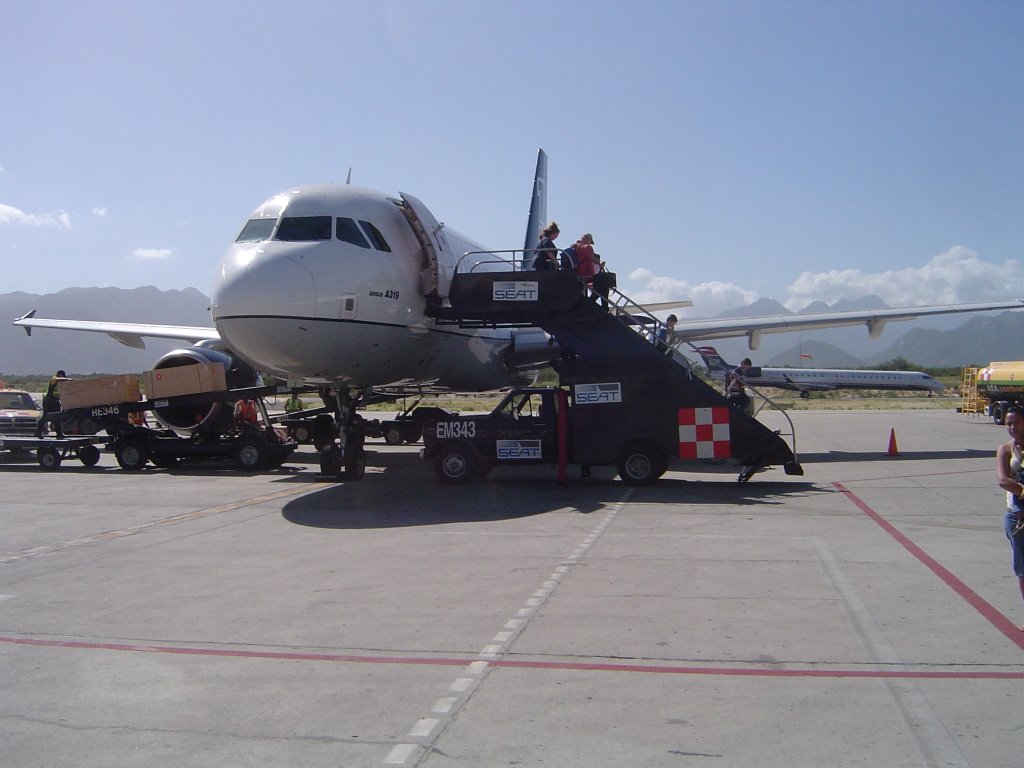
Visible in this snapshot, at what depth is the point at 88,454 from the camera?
1962 centimetres

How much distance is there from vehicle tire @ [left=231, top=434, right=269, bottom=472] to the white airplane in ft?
8.58

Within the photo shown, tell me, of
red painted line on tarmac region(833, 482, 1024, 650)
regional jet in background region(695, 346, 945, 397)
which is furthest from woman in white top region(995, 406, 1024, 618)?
regional jet in background region(695, 346, 945, 397)

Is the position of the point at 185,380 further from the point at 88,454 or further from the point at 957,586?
the point at 957,586

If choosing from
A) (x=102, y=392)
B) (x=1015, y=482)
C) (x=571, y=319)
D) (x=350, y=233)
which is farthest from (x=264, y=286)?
(x=1015, y=482)

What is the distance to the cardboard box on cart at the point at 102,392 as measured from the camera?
19.6 metres

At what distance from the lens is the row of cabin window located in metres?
13.4

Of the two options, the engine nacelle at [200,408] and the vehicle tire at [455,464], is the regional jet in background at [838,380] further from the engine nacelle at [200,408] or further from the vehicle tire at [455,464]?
the vehicle tire at [455,464]

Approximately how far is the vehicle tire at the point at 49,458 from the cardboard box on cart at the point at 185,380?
2.46 meters

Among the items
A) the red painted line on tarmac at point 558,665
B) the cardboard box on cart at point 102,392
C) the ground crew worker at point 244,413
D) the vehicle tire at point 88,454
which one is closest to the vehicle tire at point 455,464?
the ground crew worker at point 244,413

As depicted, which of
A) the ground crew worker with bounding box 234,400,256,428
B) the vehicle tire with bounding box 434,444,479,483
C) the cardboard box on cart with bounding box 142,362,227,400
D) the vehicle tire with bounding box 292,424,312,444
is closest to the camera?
the vehicle tire with bounding box 434,444,479,483

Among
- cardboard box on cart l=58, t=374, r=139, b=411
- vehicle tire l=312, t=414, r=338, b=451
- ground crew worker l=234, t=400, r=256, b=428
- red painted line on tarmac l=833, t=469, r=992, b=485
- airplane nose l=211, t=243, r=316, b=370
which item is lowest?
red painted line on tarmac l=833, t=469, r=992, b=485

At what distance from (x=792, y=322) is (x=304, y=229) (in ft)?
40.4

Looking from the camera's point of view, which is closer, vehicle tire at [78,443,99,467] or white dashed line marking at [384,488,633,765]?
white dashed line marking at [384,488,633,765]

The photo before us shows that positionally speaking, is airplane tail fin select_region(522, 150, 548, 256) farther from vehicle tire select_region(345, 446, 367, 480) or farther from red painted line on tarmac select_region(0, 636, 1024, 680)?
red painted line on tarmac select_region(0, 636, 1024, 680)
